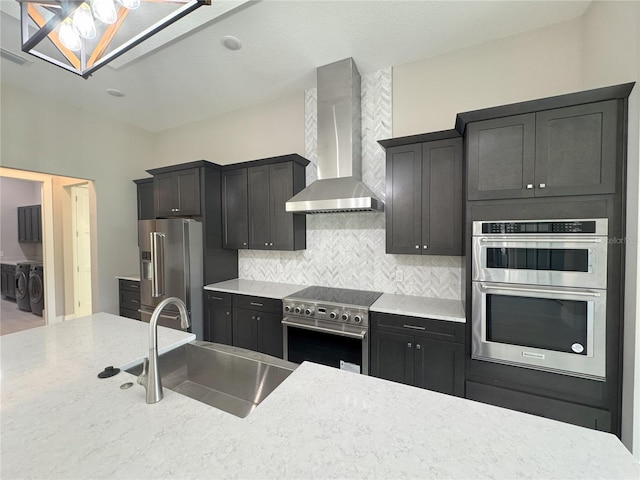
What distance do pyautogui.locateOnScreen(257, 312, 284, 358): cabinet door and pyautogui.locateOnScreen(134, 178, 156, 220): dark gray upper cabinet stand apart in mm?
2635

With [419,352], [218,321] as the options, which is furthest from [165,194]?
[419,352]

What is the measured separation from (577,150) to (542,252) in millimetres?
689

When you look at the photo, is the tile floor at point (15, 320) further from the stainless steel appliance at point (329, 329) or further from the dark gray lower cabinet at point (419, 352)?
the dark gray lower cabinet at point (419, 352)

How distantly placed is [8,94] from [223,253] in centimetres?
297

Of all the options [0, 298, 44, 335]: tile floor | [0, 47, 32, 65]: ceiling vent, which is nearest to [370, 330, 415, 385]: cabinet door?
[0, 47, 32, 65]: ceiling vent

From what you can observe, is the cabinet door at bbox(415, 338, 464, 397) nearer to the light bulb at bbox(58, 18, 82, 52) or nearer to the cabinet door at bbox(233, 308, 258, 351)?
the cabinet door at bbox(233, 308, 258, 351)

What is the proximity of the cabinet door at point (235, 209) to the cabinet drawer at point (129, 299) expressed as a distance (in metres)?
1.61

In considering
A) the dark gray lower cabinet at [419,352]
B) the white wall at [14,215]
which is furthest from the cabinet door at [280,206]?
the white wall at [14,215]

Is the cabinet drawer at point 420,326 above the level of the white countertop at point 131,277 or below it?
below

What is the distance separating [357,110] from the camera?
2820 mm

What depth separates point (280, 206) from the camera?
10.2 feet

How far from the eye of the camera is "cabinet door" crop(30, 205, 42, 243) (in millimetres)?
5383

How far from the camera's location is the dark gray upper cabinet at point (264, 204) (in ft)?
10.1

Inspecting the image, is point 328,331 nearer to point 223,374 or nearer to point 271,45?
point 223,374
